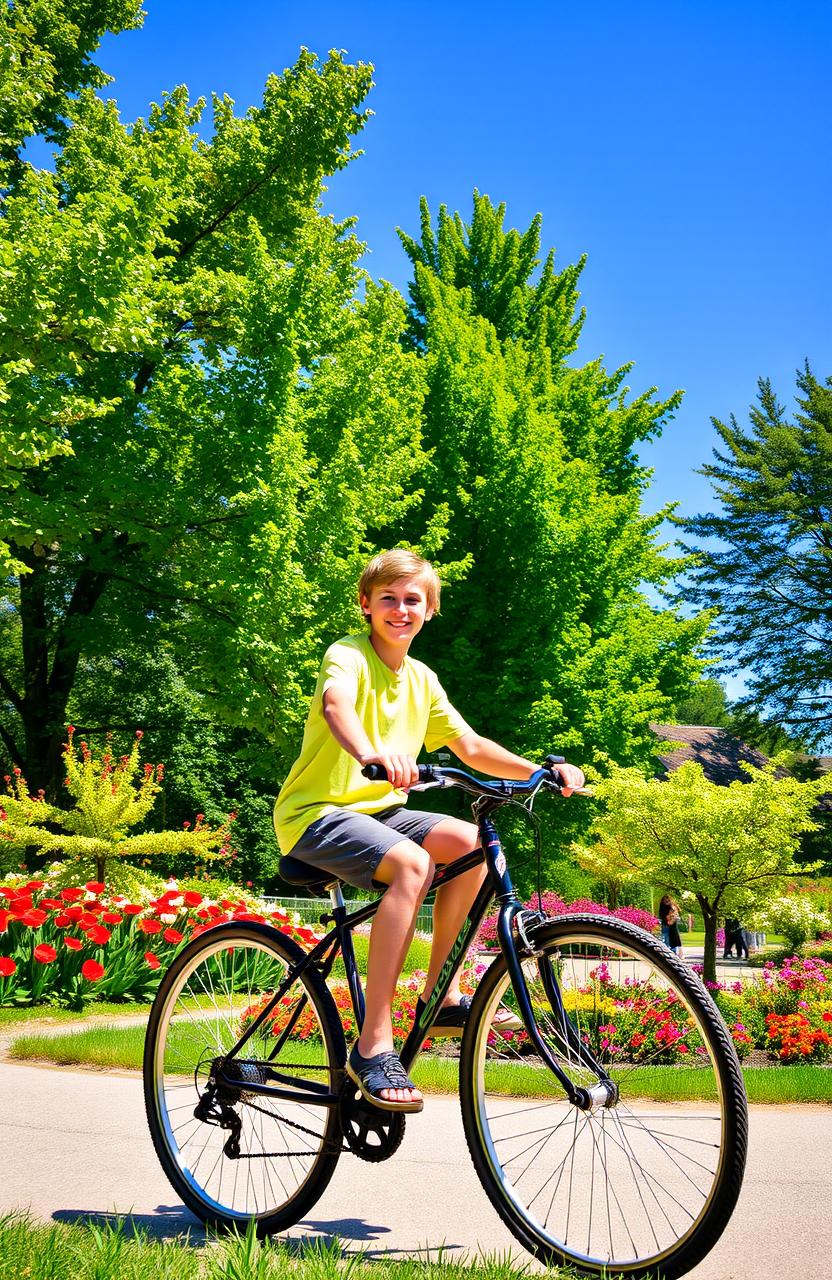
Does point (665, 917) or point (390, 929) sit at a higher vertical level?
point (390, 929)

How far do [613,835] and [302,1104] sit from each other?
355 inches

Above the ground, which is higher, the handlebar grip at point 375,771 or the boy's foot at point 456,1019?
the handlebar grip at point 375,771

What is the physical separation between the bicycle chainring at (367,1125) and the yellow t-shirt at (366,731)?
0.71 m

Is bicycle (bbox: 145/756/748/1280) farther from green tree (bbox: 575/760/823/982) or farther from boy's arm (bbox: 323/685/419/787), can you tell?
green tree (bbox: 575/760/823/982)

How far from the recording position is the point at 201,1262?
100 inches

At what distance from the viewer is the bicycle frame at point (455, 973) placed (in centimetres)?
247

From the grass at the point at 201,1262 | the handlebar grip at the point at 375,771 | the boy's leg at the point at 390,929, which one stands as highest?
the handlebar grip at the point at 375,771

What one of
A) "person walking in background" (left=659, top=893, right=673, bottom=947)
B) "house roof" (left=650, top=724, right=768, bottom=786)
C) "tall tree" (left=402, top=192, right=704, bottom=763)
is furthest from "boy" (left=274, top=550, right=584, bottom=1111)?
"house roof" (left=650, top=724, right=768, bottom=786)

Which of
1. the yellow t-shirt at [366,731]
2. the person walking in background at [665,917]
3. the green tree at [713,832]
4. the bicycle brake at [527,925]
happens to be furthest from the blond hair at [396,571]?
the person walking in background at [665,917]

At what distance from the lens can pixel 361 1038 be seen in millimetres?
2619

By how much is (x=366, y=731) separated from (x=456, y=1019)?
2.80 feet

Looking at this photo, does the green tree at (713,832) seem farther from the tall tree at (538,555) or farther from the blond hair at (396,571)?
the blond hair at (396,571)

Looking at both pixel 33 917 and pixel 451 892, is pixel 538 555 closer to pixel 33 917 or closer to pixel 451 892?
pixel 33 917

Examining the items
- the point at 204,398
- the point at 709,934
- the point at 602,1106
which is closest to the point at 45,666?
the point at 204,398
